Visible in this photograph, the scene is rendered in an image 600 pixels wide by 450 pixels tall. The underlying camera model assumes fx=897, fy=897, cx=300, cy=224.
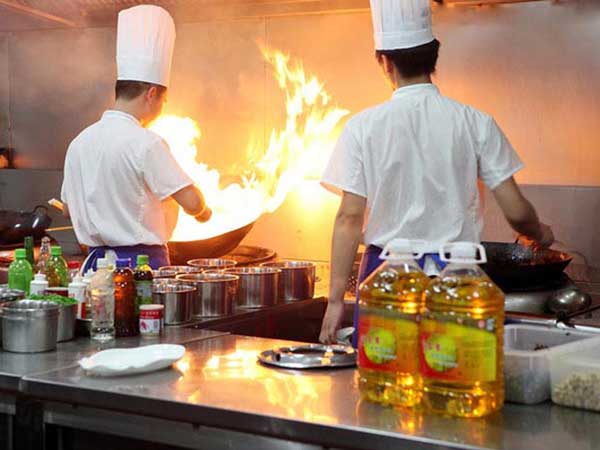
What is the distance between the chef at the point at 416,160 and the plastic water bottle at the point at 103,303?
73cm

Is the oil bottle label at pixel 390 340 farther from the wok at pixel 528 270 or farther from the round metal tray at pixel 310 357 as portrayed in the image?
the wok at pixel 528 270

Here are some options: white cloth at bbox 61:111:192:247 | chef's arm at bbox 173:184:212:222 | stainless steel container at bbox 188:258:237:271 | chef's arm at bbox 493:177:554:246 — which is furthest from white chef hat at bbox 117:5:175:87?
chef's arm at bbox 493:177:554:246

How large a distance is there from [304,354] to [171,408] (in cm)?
48

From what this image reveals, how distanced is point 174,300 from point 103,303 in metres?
0.38

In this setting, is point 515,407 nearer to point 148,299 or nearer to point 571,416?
point 571,416

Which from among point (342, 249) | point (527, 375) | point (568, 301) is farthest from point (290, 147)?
point (527, 375)

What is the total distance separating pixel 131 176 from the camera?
10.5 feet

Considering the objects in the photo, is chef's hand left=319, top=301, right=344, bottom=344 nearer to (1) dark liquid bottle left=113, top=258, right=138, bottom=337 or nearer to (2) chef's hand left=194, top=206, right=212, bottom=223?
(1) dark liquid bottle left=113, top=258, right=138, bottom=337

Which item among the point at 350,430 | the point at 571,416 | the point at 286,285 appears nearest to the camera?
the point at 350,430

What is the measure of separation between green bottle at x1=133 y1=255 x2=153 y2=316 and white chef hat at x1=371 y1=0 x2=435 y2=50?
0.96 meters

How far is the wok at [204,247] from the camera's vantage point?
3707 millimetres

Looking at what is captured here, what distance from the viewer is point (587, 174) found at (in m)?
4.08

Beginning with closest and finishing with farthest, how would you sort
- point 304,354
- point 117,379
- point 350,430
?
point 350,430, point 117,379, point 304,354

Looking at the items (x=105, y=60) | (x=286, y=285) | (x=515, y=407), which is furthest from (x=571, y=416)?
(x=105, y=60)
